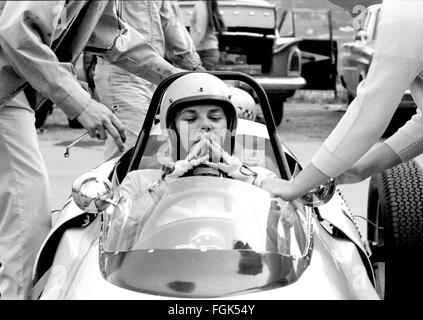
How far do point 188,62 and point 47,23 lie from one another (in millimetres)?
2944

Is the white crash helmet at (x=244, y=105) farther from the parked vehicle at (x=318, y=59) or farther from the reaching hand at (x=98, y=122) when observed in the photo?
the parked vehicle at (x=318, y=59)

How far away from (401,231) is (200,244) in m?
1.24

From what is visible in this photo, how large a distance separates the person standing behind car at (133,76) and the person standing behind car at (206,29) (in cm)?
422

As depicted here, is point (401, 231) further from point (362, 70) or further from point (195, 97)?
point (362, 70)

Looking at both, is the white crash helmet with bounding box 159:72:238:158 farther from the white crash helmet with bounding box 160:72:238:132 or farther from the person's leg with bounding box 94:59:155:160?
the person's leg with bounding box 94:59:155:160

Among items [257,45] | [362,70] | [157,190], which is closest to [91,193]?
[157,190]

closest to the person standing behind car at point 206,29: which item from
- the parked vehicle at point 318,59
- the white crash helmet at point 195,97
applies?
the parked vehicle at point 318,59

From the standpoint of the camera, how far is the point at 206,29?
421 inches

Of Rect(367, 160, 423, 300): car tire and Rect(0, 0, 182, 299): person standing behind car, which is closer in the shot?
Rect(0, 0, 182, 299): person standing behind car

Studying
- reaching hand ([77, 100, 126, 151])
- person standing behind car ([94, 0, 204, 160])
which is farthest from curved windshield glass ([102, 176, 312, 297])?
person standing behind car ([94, 0, 204, 160])

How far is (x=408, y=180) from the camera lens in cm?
417

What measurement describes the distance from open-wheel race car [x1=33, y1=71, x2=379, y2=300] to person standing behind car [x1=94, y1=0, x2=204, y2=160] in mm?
1787

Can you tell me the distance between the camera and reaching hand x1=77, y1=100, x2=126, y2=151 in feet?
11.1

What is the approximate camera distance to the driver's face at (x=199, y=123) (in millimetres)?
3756
